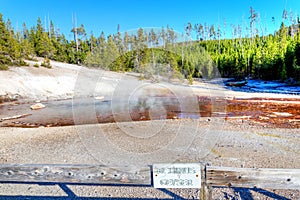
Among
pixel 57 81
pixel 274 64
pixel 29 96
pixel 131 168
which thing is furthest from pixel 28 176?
pixel 274 64

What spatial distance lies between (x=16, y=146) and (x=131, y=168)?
22.1 feet

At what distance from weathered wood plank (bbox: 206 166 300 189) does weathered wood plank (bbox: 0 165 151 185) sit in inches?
30.2

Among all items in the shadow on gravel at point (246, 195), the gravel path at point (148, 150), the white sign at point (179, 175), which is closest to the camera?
the white sign at point (179, 175)

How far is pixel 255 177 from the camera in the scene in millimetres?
2525

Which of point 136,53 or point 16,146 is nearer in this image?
point 136,53

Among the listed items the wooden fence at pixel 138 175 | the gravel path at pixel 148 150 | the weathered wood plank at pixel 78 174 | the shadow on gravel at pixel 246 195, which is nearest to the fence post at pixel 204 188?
the wooden fence at pixel 138 175

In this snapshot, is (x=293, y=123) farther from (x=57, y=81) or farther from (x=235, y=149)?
(x=57, y=81)

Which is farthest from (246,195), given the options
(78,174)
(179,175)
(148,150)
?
(148,150)

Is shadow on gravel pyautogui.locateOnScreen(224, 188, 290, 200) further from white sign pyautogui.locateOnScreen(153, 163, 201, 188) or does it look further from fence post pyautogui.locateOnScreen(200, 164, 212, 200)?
white sign pyautogui.locateOnScreen(153, 163, 201, 188)

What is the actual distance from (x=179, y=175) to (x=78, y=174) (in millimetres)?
1311

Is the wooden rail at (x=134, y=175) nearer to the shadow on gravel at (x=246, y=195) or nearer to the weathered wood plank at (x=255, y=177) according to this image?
the weathered wood plank at (x=255, y=177)

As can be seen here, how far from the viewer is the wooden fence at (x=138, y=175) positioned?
2.51 meters

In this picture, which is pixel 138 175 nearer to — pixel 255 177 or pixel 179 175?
pixel 179 175

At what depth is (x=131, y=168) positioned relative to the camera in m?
2.71
